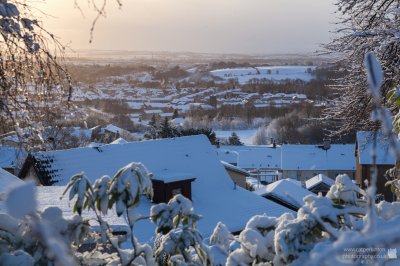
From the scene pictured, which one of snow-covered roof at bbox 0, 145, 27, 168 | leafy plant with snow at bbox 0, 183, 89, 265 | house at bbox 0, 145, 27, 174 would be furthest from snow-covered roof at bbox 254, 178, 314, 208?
leafy plant with snow at bbox 0, 183, 89, 265

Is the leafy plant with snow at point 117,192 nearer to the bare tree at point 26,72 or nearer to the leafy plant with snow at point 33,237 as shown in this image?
the leafy plant with snow at point 33,237

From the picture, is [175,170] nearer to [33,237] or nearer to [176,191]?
[176,191]

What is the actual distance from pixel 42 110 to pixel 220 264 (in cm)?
155

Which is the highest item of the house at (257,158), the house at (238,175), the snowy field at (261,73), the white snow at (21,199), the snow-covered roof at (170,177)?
the white snow at (21,199)

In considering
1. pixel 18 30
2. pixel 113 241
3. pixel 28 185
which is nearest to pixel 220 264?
pixel 113 241

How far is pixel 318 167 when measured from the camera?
101ft

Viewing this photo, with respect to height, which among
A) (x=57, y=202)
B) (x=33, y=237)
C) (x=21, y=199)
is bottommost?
(x=57, y=202)

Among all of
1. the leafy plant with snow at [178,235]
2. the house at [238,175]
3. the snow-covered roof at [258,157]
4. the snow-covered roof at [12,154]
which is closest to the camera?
the leafy plant with snow at [178,235]

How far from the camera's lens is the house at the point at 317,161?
100 feet

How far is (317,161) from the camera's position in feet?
102

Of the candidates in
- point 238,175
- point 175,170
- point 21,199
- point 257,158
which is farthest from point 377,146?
point 257,158

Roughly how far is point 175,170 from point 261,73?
294 ft

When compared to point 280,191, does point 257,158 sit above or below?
below

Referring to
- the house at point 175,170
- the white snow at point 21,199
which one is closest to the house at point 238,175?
the house at point 175,170
